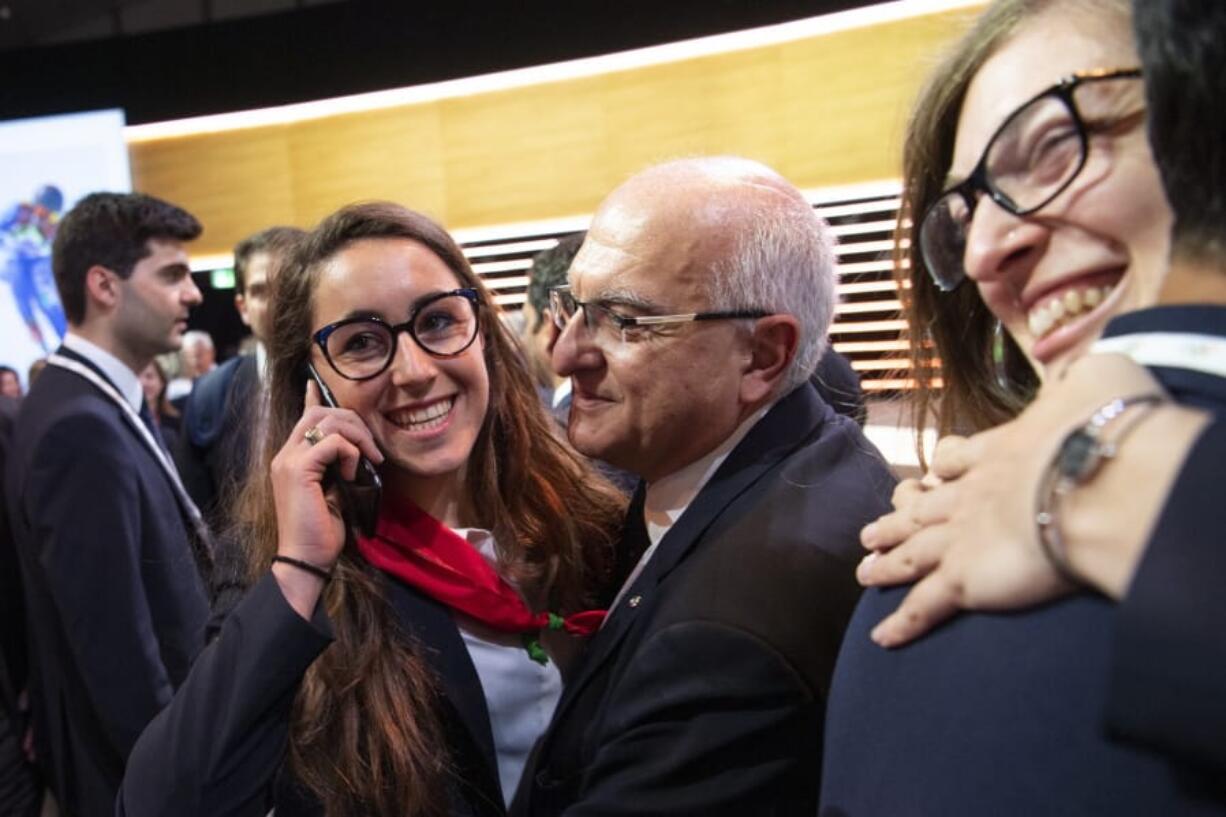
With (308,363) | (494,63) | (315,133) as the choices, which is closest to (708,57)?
(494,63)

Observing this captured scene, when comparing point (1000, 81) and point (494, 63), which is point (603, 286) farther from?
point (494, 63)

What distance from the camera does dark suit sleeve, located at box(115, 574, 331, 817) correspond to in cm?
150

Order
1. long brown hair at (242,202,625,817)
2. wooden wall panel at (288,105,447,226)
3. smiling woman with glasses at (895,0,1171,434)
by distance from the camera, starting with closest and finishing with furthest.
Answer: smiling woman with glasses at (895,0,1171,434), long brown hair at (242,202,625,817), wooden wall panel at (288,105,447,226)

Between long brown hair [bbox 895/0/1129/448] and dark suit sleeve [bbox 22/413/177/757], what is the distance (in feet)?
7.80

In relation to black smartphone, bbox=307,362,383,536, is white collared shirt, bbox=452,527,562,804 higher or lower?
lower

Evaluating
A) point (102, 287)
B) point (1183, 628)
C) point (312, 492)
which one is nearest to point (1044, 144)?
point (1183, 628)

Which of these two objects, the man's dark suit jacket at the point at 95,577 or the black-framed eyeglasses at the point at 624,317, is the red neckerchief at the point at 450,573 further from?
the man's dark suit jacket at the point at 95,577

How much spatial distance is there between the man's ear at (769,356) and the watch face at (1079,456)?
1042mm

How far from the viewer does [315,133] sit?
660 centimetres

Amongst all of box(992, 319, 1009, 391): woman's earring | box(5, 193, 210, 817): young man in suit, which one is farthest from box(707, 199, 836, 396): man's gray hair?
box(5, 193, 210, 817): young man in suit

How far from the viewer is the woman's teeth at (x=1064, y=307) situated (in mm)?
813

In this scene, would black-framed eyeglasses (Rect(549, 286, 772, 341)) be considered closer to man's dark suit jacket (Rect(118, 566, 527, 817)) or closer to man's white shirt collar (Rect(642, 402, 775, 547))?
man's white shirt collar (Rect(642, 402, 775, 547))

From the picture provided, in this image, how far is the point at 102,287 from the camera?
131 inches

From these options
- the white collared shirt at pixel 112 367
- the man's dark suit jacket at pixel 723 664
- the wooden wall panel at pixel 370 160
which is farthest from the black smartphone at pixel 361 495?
the wooden wall panel at pixel 370 160
